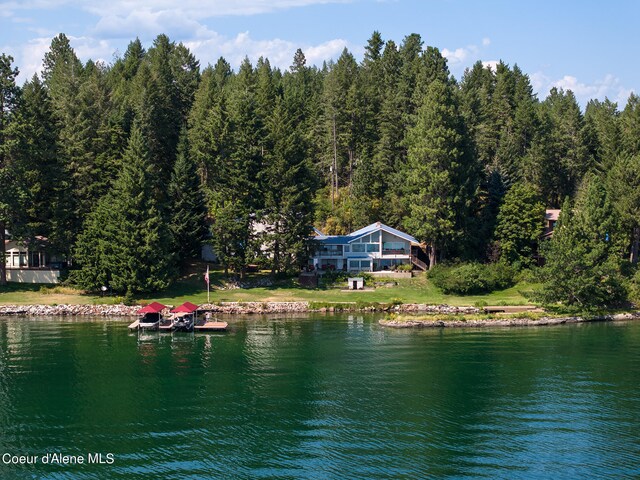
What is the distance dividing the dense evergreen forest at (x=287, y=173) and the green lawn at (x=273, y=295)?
265cm

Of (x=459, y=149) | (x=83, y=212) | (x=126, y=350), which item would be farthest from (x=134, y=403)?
(x=459, y=149)

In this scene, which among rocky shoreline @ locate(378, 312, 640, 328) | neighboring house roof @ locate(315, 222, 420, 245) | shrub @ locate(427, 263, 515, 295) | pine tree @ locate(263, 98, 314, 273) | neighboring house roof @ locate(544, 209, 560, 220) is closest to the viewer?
rocky shoreline @ locate(378, 312, 640, 328)

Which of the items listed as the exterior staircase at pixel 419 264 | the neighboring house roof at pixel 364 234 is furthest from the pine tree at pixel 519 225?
the neighboring house roof at pixel 364 234

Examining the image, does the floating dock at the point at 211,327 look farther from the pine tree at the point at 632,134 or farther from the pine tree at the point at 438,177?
the pine tree at the point at 632,134

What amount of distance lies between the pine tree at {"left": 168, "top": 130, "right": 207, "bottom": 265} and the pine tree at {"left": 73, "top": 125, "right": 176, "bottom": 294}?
4951 mm

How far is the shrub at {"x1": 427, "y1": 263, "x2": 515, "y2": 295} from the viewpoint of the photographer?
83688 millimetres

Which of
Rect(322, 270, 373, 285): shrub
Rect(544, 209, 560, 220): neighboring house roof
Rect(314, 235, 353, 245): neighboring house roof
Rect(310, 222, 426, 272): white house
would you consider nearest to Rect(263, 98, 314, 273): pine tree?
Rect(322, 270, 373, 285): shrub

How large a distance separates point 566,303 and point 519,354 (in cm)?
2103

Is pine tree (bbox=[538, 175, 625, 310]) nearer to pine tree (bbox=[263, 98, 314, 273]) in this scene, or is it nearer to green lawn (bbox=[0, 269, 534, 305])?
green lawn (bbox=[0, 269, 534, 305])

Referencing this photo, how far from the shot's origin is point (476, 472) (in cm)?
3341

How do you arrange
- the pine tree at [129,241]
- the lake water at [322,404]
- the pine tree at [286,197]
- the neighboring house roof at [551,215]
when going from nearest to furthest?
the lake water at [322,404]
the pine tree at [129,241]
the pine tree at [286,197]
the neighboring house roof at [551,215]

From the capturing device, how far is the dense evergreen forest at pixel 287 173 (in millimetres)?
82250

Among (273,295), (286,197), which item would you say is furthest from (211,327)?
(286,197)

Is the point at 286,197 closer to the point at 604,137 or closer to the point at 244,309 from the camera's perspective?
the point at 244,309
